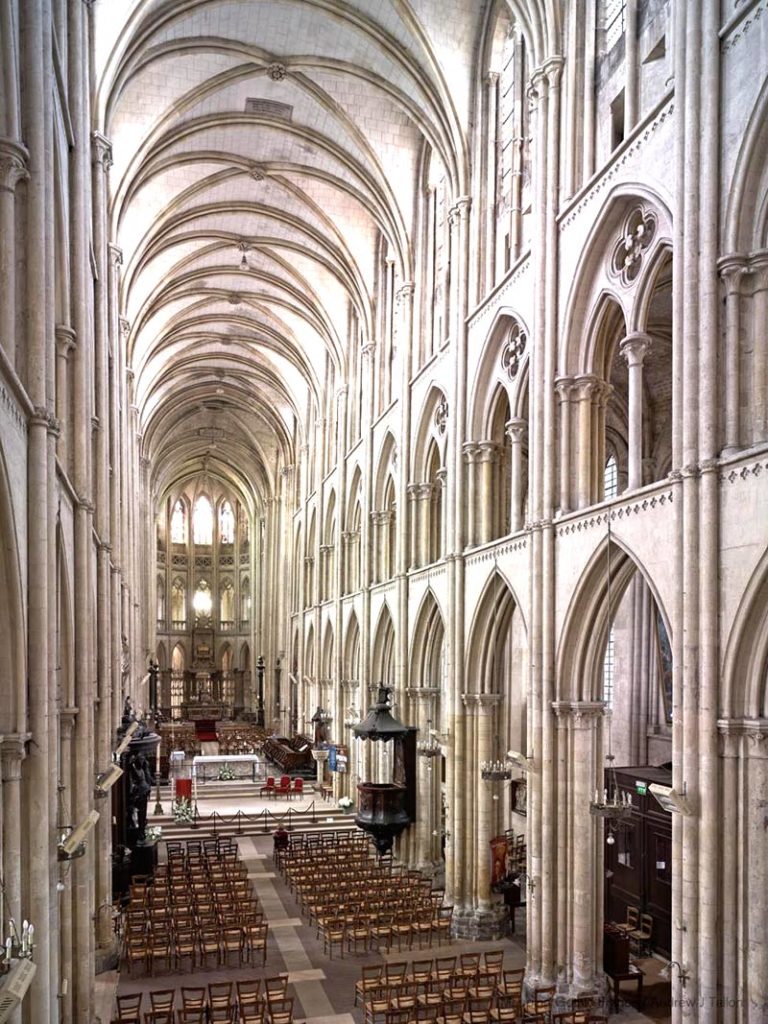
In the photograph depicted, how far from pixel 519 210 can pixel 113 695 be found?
52.7 ft

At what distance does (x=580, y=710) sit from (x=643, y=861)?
24.8ft

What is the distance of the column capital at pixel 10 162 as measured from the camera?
34.7ft

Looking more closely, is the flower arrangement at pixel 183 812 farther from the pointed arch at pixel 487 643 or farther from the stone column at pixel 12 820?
the stone column at pixel 12 820

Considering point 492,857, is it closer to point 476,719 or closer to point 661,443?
point 476,719

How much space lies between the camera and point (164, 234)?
37.4 metres

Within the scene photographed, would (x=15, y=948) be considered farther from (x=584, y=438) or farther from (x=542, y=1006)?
(x=584, y=438)

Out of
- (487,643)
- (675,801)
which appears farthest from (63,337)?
(487,643)

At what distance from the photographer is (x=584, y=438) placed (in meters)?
19.8

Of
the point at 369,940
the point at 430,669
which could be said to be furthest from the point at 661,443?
the point at 369,940

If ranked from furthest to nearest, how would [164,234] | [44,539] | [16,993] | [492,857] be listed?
[164,234] < [492,857] < [44,539] < [16,993]

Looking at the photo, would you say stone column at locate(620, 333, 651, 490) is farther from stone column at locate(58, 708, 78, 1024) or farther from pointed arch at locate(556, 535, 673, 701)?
stone column at locate(58, 708, 78, 1024)

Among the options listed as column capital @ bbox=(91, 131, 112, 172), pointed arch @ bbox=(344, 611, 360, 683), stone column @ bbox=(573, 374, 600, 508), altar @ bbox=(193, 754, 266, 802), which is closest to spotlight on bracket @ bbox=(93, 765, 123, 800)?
stone column @ bbox=(573, 374, 600, 508)

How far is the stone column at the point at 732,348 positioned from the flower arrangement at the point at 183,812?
29531 millimetres

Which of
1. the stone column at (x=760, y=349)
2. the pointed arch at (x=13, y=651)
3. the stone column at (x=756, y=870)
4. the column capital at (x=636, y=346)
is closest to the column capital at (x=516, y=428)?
the column capital at (x=636, y=346)
